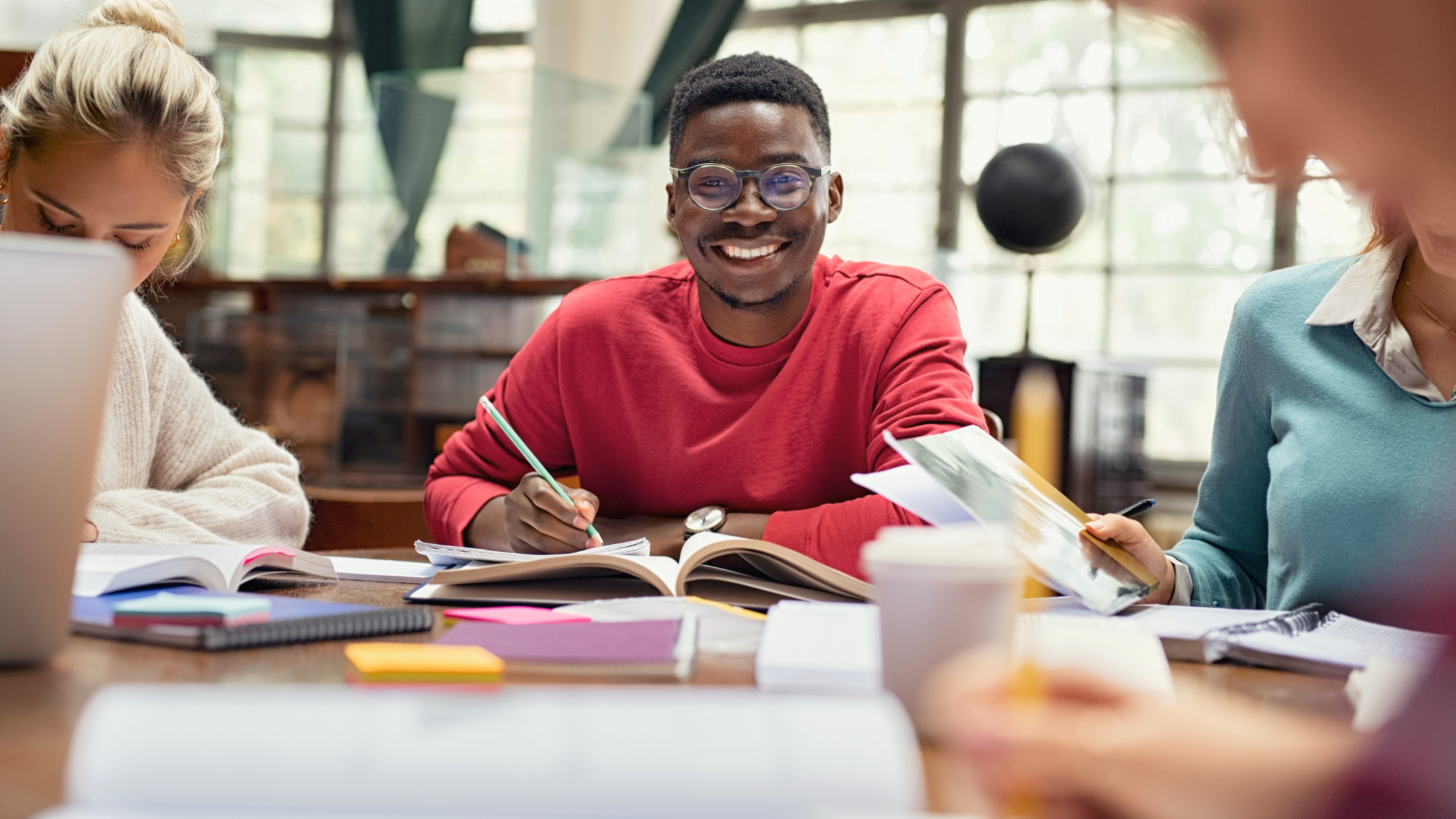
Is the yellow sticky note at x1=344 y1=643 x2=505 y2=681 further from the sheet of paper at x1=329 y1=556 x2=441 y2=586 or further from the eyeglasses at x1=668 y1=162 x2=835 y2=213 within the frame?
the eyeglasses at x1=668 y1=162 x2=835 y2=213

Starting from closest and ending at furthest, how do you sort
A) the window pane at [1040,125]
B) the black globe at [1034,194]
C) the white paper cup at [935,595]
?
the white paper cup at [935,595] < the black globe at [1034,194] < the window pane at [1040,125]

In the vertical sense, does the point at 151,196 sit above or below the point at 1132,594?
above

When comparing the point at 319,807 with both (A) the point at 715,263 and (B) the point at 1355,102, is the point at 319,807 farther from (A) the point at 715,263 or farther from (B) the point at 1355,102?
(A) the point at 715,263

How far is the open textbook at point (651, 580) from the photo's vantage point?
956mm

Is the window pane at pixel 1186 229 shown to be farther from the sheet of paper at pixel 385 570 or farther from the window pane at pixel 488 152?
the sheet of paper at pixel 385 570

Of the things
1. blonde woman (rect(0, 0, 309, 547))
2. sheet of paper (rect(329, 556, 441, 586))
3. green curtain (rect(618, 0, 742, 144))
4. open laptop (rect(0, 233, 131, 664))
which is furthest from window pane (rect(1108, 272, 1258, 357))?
open laptop (rect(0, 233, 131, 664))

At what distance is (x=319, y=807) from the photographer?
0.41 metres

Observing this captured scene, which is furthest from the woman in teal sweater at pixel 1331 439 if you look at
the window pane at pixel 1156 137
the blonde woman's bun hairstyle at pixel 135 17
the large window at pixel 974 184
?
the window pane at pixel 1156 137

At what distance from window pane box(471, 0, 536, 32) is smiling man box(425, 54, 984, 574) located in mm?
5753

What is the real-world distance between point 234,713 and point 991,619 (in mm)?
330

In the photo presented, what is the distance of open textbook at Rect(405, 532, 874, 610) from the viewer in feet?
3.14

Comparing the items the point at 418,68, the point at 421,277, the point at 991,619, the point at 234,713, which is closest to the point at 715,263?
the point at 991,619

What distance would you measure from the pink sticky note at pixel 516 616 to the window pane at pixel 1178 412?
217 inches

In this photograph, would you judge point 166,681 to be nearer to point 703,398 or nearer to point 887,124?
point 703,398
